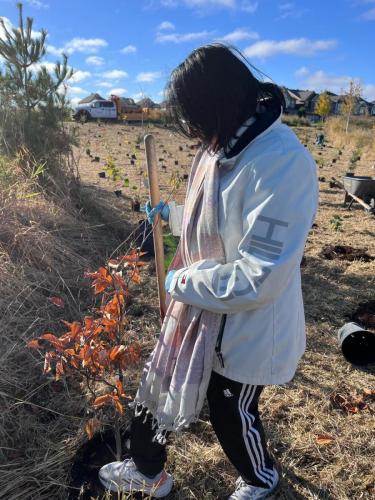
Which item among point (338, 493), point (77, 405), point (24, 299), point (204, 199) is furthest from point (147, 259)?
point (204, 199)

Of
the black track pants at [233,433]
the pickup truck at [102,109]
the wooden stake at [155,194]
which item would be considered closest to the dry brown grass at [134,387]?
the black track pants at [233,433]

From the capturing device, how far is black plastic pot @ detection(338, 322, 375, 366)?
9.24 feet

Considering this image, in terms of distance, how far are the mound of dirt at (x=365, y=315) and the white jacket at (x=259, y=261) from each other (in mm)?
2118

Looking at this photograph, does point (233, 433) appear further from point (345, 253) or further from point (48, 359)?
point (345, 253)

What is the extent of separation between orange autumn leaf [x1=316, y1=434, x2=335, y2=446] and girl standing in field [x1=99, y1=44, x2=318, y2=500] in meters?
0.69

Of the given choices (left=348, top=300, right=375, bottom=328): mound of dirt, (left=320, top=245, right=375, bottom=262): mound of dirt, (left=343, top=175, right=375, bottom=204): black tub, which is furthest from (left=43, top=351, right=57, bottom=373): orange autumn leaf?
(left=343, top=175, right=375, bottom=204): black tub

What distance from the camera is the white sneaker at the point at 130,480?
1649 mm

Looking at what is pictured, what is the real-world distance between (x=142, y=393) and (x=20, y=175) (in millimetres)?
3747

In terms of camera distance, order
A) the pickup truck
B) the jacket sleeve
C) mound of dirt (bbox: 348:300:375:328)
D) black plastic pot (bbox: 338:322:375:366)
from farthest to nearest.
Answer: the pickup truck < mound of dirt (bbox: 348:300:375:328) < black plastic pot (bbox: 338:322:375:366) < the jacket sleeve

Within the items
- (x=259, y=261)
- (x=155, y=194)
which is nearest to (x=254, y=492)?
(x=259, y=261)

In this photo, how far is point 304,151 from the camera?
112 cm

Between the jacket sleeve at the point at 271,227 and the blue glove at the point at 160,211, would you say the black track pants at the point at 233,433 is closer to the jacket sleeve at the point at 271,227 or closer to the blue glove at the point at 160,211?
the jacket sleeve at the point at 271,227

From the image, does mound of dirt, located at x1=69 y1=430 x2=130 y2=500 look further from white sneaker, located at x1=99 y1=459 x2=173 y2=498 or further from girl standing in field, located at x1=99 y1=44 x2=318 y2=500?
girl standing in field, located at x1=99 y1=44 x2=318 y2=500

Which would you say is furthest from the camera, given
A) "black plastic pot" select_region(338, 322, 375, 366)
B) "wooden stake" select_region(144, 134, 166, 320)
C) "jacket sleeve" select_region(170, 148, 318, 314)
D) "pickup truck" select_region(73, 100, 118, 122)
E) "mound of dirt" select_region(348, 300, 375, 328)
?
"pickup truck" select_region(73, 100, 118, 122)
